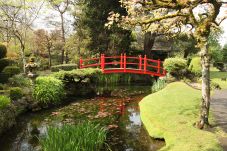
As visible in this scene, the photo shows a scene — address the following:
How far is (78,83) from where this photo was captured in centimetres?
2109

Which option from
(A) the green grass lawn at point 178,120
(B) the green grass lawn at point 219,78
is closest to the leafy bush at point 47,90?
(A) the green grass lawn at point 178,120

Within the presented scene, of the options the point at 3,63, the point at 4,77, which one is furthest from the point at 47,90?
the point at 3,63

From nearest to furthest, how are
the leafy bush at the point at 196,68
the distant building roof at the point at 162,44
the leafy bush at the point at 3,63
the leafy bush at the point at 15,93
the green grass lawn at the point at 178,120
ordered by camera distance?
1. the green grass lawn at the point at 178,120
2. the leafy bush at the point at 15,93
3. the leafy bush at the point at 3,63
4. the leafy bush at the point at 196,68
5. the distant building roof at the point at 162,44

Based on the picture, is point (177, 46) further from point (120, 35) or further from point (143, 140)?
point (143, 140)

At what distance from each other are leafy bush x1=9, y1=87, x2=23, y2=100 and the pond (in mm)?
966

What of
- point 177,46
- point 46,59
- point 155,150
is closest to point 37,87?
point 155,150

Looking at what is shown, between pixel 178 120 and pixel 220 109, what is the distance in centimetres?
258

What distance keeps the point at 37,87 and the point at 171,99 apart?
22.9 ft

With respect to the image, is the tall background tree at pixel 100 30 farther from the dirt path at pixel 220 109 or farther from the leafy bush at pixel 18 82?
the dirt path at pixel 220 109

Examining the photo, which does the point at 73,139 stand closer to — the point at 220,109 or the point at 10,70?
the point at 220,109

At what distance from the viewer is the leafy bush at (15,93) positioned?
563 inches

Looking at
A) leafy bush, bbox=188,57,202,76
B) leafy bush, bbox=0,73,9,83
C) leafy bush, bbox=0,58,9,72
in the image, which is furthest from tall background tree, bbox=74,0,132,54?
leafy bush, bbox=0,73,9,83

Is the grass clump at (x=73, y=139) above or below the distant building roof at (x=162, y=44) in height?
below

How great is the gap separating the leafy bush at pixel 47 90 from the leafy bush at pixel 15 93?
126cm
